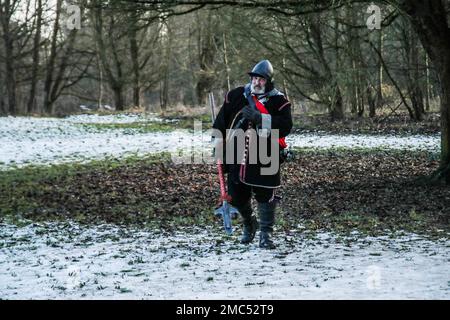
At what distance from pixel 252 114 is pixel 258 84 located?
0.40m

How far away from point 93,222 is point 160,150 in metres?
9.66

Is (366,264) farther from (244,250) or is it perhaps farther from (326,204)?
(326,204)

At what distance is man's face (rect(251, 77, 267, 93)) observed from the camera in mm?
7633

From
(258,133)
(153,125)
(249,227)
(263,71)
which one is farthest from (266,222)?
(153,125)

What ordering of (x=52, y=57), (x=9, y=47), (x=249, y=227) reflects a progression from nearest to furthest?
(x=249, y=227) < (x=9, y=47) < (x=52, y=57)

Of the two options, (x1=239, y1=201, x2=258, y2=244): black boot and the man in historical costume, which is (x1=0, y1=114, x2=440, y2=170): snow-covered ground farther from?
the man in historical costume

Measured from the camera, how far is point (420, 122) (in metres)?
25.8

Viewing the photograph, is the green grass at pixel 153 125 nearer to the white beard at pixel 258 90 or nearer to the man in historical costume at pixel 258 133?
the man in historical costume at pixel 258 133

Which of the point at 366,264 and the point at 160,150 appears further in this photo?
the point at 160,150

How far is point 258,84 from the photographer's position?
7.65 meters

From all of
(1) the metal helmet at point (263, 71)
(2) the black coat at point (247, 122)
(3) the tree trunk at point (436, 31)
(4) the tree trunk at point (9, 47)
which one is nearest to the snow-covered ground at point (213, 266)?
(2) the black coat at point (247, 122)

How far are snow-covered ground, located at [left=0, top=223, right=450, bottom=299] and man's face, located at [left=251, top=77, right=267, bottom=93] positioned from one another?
190 centimetres

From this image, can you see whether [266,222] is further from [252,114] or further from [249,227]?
[252,114]
